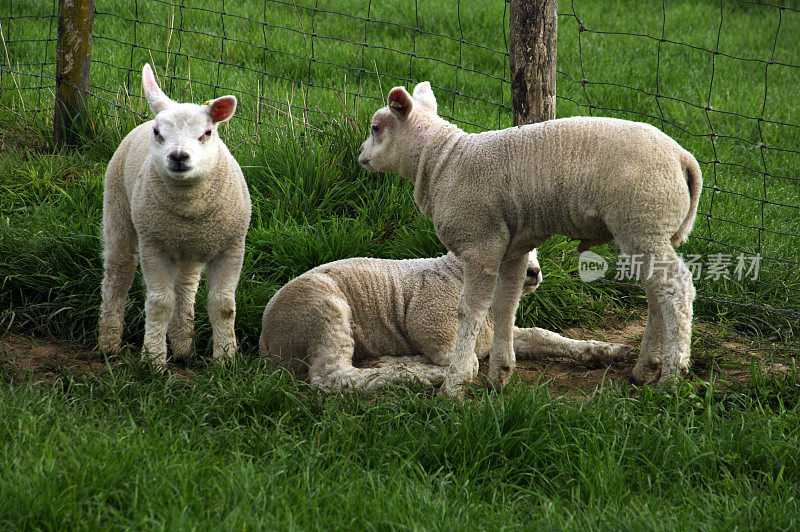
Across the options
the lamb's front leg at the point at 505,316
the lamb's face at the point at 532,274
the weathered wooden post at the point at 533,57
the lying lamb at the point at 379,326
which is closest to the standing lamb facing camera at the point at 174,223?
the lying lamb at the point at 379,326

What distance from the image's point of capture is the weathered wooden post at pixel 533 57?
4.36 metres

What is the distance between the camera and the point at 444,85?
7.72m

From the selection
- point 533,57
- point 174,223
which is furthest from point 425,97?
point 174,223

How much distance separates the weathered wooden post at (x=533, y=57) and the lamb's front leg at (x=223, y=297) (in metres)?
1.78

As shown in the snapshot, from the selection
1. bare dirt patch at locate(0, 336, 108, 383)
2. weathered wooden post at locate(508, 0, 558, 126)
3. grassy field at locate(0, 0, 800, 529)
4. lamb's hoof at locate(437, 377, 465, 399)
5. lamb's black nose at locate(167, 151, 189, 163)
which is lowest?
bare dirt patch at locate(0, 336, 108, 383)

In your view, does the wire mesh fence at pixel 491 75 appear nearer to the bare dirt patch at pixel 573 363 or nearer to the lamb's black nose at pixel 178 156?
the bare dirt patch at pixel 573 363

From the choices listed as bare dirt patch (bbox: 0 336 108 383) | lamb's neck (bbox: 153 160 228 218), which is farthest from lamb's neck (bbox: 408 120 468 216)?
bare dirt patch (bbox: 0 336 108 383)

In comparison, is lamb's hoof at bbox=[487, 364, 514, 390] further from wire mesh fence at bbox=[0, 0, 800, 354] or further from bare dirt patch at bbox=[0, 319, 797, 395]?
wire mesh fence at bbox=[0, 0, 800, 354]

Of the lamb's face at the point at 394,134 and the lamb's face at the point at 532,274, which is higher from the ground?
the lamb's face at the point at 394,134

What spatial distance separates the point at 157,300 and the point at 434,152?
1520mm

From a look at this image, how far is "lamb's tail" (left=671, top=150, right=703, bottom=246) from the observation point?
3387 mm

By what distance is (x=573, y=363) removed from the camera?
168 inches

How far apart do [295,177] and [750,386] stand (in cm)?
296

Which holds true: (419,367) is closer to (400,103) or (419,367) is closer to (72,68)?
(400,103)
